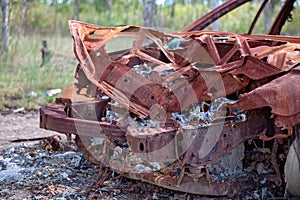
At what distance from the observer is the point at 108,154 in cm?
348

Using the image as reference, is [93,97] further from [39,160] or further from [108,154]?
[39,160]

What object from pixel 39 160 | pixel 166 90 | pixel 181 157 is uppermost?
pixel 166 90

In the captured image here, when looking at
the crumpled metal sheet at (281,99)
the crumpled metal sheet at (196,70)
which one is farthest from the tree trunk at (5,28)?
the crumpled metal sheet at (281,99)

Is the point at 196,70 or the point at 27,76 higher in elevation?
the point at 196,70

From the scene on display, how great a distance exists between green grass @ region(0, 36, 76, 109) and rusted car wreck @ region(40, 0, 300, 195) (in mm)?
3930

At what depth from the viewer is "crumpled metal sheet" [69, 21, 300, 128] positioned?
2.71 meters

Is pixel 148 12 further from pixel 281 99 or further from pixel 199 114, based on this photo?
pixel 281 99

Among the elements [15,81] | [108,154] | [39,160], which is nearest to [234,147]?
[108,154]

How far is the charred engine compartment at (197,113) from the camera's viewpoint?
2.75m

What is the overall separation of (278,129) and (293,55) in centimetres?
51

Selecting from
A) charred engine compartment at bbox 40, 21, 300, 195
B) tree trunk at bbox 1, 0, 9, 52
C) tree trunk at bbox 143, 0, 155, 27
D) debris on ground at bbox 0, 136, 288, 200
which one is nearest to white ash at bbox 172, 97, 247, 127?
charred engine compartment at bbox 40, 21, 300, 195

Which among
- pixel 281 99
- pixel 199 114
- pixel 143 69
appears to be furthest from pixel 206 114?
pixel 143 69

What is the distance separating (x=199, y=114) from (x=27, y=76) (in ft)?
18.1

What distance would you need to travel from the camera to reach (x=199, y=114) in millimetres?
3080
